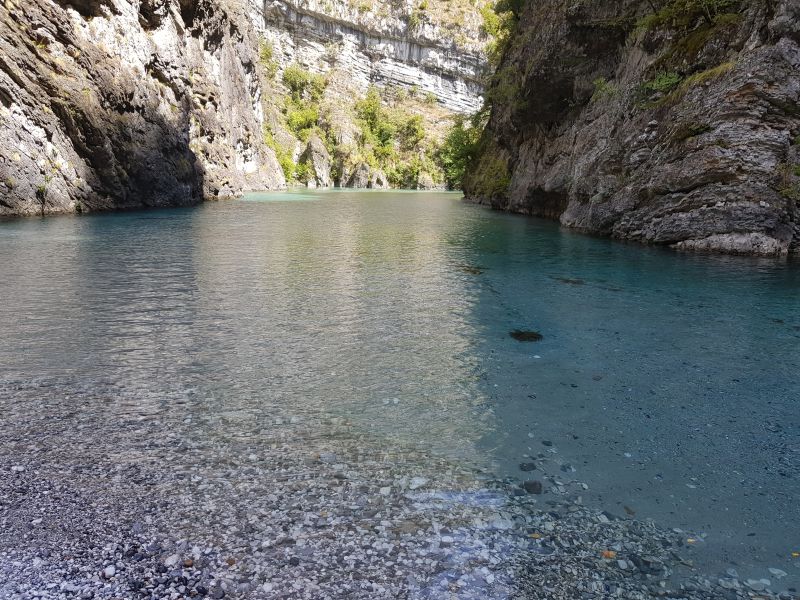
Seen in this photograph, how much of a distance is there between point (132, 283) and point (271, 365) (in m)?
5.40

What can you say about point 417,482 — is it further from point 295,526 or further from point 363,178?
point 363,178

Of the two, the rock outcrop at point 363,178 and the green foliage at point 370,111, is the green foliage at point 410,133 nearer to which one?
the green foliage at point 370,111

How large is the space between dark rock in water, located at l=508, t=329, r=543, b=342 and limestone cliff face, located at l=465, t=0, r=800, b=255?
9730 millimetres

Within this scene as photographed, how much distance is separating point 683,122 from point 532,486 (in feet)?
48.7

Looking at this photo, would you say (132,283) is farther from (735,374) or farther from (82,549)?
(735,374)

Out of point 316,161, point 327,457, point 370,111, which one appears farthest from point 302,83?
point 327,457

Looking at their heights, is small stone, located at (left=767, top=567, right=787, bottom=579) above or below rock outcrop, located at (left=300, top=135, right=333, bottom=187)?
below

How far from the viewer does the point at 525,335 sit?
23.6 ft

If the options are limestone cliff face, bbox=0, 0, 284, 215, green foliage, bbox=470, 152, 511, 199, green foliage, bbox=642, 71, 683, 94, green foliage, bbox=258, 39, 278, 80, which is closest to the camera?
green foliage, bbox=642, 71, 683, 94

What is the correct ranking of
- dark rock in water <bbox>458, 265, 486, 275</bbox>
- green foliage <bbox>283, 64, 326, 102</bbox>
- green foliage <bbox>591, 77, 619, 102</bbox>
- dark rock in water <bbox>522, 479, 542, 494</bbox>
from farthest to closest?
1. green foliage <bbox>283, 64, 326, 102</bbox>
2. green foliage <bbox>591, 77, 619, 102</bbox>
3. dark rock in water <bbox>458, 265, 486, 275</bbox>
4. dark rock in water <bbox>522, 479, 542, 494</bbox>

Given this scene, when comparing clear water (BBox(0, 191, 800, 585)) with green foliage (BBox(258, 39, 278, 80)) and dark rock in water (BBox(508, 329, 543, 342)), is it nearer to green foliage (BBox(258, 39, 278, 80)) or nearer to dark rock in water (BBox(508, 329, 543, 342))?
dark rock in water (BBox(508, 329, 543, 342))

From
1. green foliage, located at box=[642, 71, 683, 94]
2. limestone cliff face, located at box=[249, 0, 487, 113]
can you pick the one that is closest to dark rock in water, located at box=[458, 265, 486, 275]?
green foliage, located at box=[642, 71, 683, 94]

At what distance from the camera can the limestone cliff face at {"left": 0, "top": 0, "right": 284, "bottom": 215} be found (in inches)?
890

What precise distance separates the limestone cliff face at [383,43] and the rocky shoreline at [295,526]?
4400 inches
